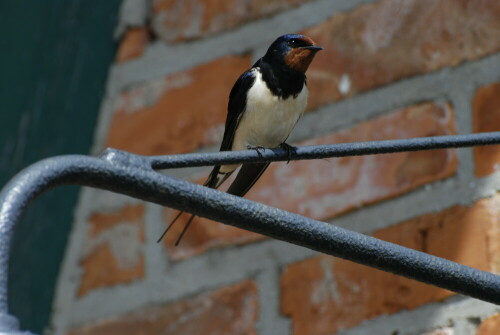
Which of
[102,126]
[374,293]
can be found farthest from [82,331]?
[374,293]

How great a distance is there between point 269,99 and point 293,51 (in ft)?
0.30

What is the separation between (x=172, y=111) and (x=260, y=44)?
0.42 ft

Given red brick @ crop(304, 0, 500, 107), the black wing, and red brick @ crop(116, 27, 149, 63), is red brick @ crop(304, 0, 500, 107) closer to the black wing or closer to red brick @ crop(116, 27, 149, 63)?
the black wing

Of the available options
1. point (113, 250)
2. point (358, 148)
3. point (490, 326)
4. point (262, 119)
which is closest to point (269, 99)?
point (262, 119)

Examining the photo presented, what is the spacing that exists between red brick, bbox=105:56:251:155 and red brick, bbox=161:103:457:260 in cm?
10

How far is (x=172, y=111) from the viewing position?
1.24m

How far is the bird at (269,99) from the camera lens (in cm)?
115

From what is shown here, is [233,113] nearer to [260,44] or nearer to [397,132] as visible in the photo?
[260,44]

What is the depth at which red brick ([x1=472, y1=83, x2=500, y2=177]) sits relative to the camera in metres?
0.96

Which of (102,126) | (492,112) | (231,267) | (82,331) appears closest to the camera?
(492,112)

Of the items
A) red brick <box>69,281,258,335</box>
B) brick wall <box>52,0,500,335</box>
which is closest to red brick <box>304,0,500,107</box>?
brick wall <box>52,0,500,335</box>

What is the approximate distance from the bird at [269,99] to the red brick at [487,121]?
0.67 ft

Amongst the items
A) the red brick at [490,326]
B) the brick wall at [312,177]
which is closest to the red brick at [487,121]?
the brick wall at [312,177]

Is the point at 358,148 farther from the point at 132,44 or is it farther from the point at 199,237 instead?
the point at 132,44
